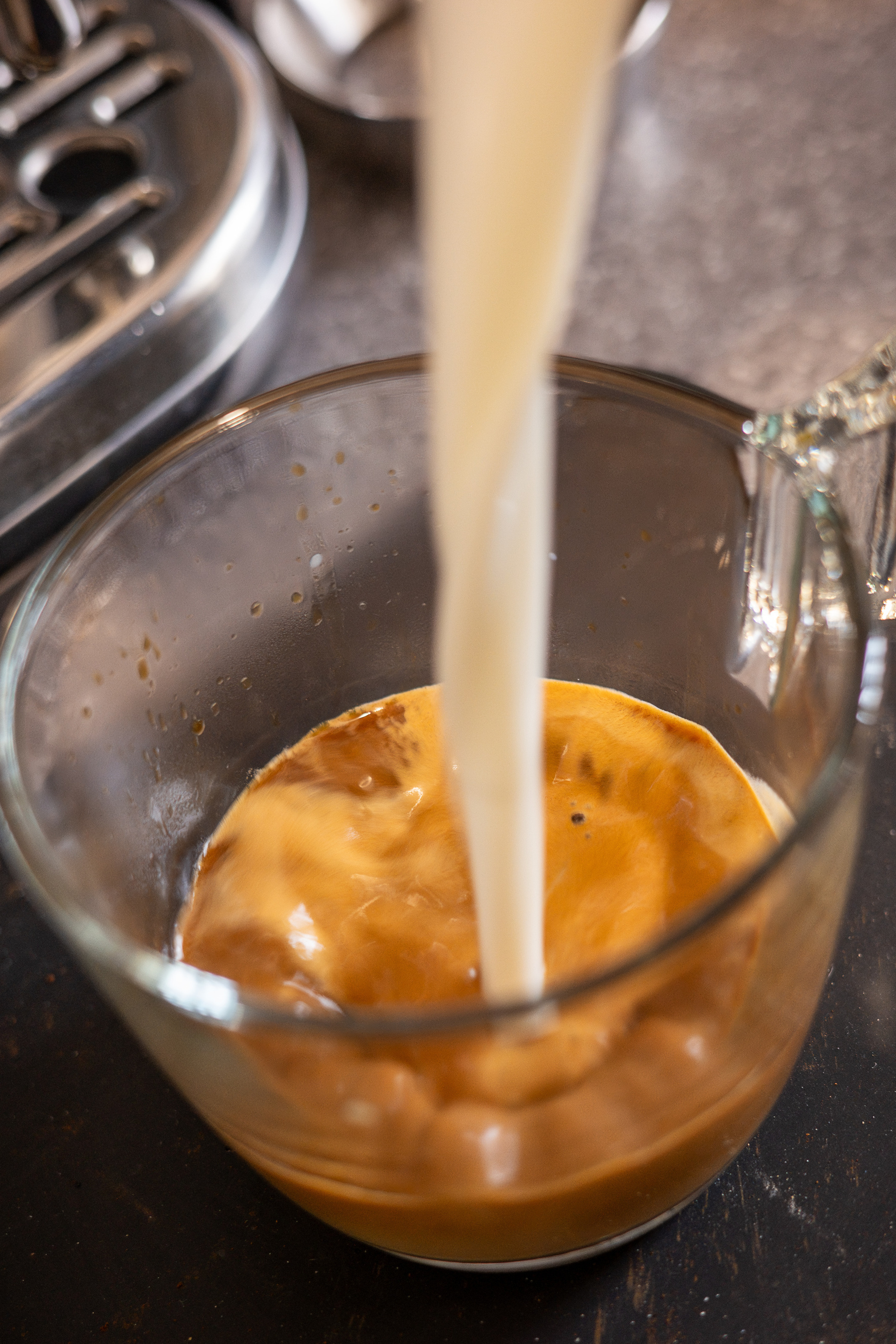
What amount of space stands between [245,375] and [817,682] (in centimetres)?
51

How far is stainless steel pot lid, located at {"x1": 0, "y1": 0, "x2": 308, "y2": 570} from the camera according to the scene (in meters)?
0.80

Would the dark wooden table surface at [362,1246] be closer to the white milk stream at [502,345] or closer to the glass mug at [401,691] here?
the glass mug at [401,691]

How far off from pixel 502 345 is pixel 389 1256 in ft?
1.14

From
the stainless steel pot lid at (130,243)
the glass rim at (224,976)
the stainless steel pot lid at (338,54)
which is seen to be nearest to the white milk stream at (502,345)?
the glass rim at (224,976)

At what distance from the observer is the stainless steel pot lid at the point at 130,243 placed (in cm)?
80

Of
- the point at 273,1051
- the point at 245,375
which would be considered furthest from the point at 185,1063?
the point at 245,375

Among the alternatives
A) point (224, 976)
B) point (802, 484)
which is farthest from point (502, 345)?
point (224, 976)

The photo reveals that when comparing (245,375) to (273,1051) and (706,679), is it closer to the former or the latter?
(706,679)

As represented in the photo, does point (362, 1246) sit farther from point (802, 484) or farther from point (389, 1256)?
point (802, 484)

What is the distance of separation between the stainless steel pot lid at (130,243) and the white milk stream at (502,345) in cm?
43

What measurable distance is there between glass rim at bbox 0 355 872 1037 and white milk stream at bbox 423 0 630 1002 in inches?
2.8

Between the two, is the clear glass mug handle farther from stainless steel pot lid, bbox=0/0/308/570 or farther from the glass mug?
stainless steel pot lid, bbox=0/0/308/570

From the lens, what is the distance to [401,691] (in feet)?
2.21

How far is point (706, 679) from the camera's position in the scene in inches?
24.1
